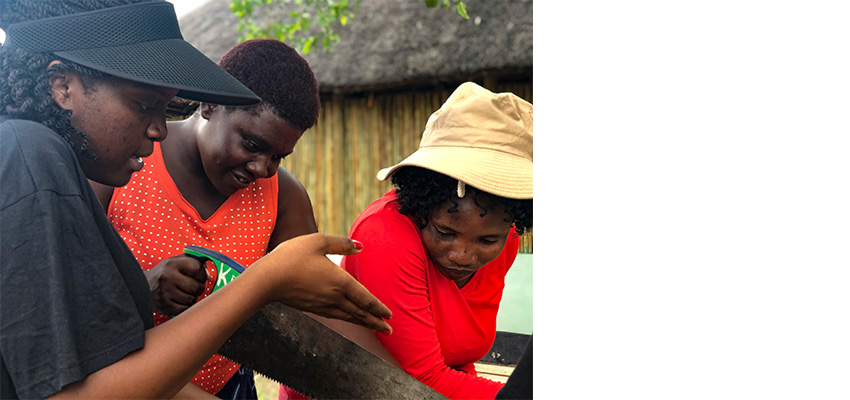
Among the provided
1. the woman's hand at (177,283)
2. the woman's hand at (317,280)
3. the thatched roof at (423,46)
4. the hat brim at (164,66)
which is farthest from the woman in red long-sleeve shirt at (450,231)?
the thatched roof at (423,46)

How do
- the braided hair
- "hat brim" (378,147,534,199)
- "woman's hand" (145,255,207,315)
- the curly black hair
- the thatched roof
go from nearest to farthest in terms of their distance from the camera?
the braided hair, "woman's hand" (145,255,207,315), "hat brim" (378,147,534,199), the curly black hair, the thatched roof

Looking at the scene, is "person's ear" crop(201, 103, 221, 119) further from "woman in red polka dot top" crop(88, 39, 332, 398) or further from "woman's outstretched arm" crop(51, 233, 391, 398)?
"woman's outstretched arm" crop(51, 233, 391, 398)

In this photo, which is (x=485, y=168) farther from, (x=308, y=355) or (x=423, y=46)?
(x=423, y=46)

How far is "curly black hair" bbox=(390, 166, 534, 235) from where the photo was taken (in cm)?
191

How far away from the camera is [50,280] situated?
92 centimetres

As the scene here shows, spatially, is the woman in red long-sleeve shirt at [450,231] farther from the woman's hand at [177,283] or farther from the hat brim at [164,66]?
the hat brim at [164,66]

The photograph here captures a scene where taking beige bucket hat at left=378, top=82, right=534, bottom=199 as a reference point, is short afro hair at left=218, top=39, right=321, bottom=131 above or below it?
above

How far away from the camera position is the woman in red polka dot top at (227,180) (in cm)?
181

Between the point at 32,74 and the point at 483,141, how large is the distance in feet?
3.95

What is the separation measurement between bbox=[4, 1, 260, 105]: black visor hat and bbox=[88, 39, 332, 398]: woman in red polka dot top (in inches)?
25.6

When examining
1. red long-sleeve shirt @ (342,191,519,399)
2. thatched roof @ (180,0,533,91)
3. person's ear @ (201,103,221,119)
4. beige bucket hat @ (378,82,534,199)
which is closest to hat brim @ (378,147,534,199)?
beige bucket hat @ (378,82,534,199)

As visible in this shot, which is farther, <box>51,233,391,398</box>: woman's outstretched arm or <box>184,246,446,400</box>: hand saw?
<box>184,246,446,400</box>: hand saw
